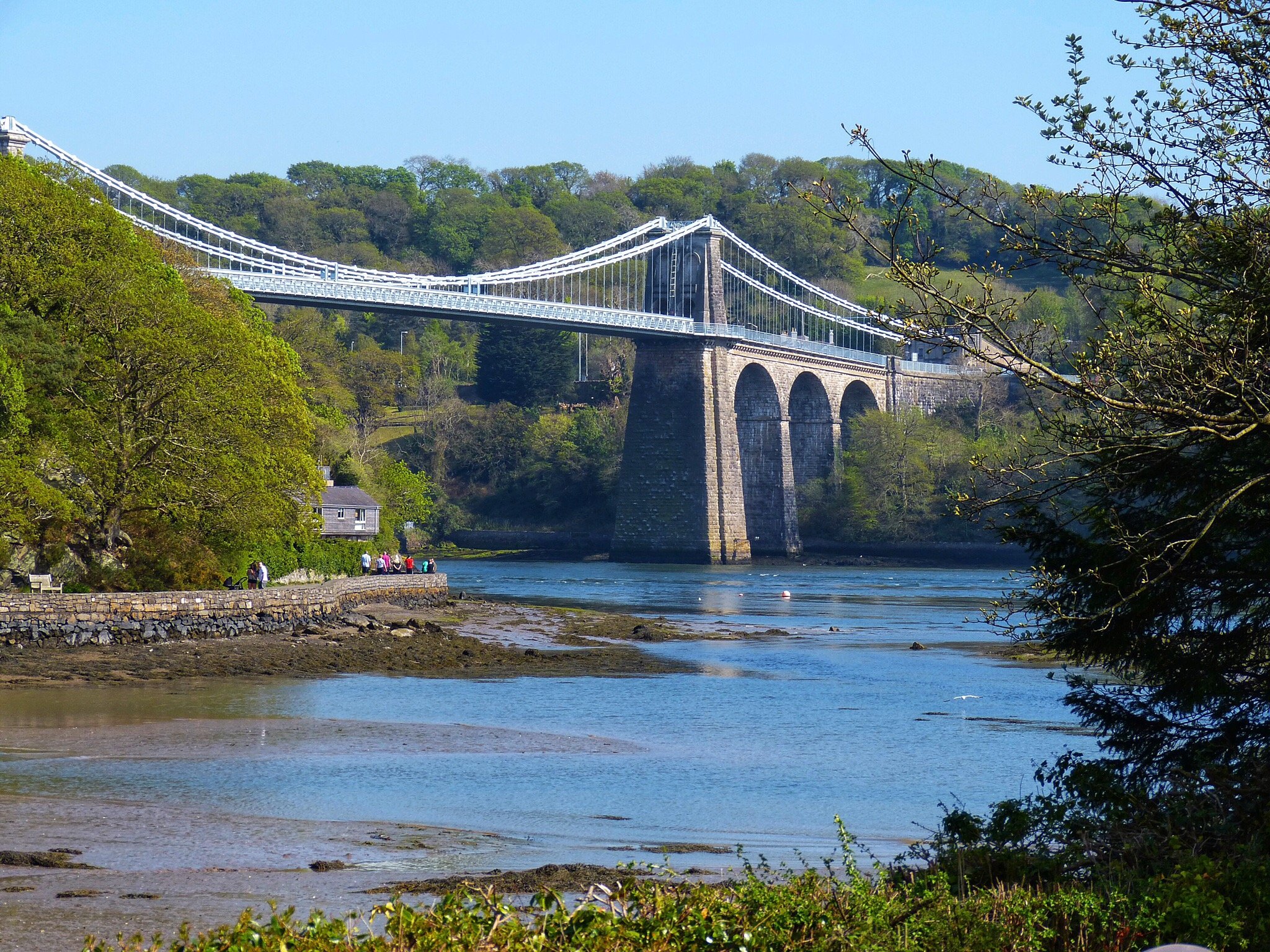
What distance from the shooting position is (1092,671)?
20.1 meters

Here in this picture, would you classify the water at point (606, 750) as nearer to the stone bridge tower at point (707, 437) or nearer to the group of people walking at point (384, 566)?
the group of people walking at point (384, 566)

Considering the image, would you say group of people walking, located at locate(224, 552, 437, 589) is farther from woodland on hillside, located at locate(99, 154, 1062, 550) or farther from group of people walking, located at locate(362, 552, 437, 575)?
woodland on hillside, located at locate(99, 154, 1062, 550)

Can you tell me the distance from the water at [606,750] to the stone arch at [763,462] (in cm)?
4070

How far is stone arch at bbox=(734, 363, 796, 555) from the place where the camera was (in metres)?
68.7

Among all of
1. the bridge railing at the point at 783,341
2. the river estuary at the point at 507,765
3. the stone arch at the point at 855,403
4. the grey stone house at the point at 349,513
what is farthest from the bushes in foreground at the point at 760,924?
the stone arch at the point at 855,403

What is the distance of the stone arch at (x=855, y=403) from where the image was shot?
77.8 meters

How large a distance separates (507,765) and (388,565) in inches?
989

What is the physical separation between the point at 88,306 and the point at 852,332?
66993mm

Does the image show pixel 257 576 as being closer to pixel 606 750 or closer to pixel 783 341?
pixel 606 750

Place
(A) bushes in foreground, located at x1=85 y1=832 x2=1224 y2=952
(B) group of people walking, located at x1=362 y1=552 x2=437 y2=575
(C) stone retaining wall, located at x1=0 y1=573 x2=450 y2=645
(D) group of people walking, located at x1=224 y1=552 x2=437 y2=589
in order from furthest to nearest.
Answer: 1. (B) group of people walking, located at x1=362 y1=552 x2=437 y2=575
2. (D) group of people walking, located at x1=224 y1=552 x2=437 y2=589
3. (C) stone retaining wall, located at x1=0 y1=573 x2=450 y2=645
4. (A) bushes in foreground, located at x1=85 y1=832 x2=1224 y2=952

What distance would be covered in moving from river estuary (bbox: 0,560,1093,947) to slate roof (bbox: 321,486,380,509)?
17287mm

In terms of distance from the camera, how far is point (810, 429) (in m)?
75.9

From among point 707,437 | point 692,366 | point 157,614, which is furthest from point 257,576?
point 692,366

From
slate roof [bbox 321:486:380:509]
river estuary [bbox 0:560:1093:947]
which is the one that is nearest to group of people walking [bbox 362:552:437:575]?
slate roof [bbox 321:486:380:509]
